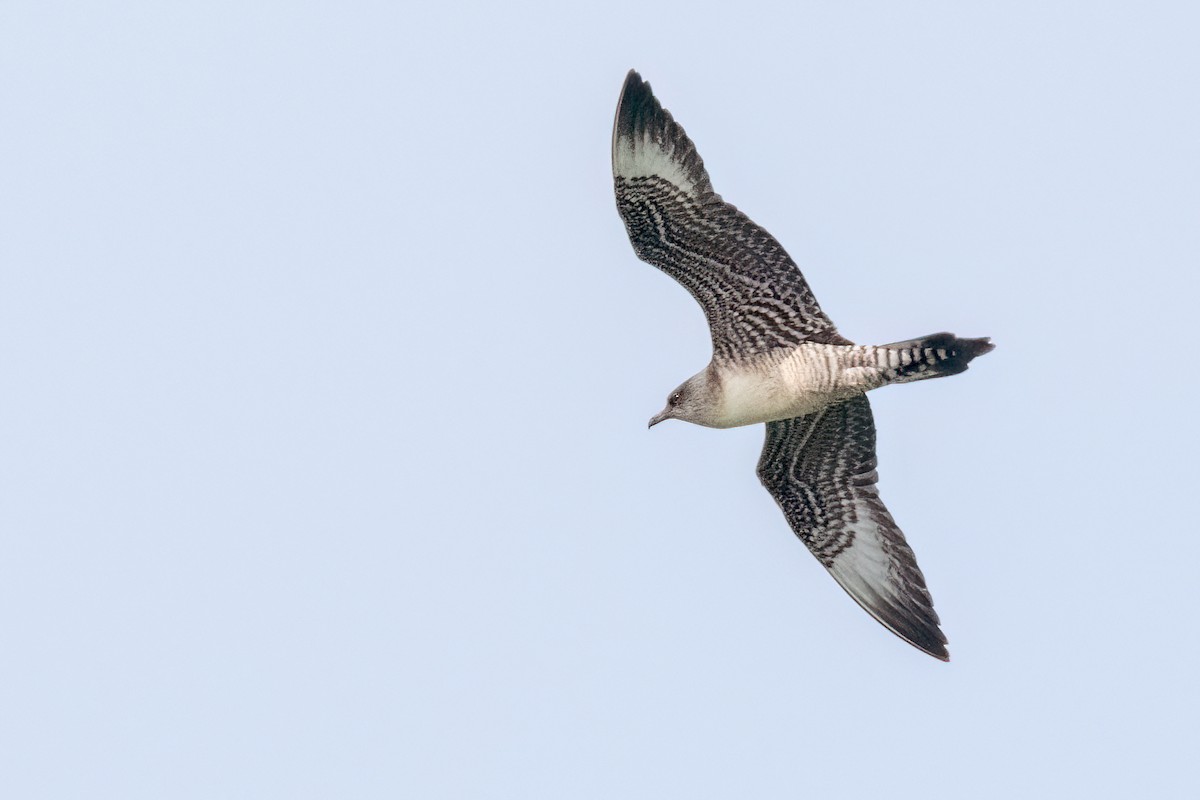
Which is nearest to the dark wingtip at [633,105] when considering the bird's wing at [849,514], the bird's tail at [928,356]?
the bird's tail at [928,356]

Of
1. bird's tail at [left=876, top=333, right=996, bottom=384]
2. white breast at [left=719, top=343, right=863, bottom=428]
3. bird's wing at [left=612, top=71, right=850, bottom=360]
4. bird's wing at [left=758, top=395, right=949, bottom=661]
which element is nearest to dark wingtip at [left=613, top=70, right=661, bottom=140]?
bird's wing at [left=612, top=71, right=850, bottom=360]

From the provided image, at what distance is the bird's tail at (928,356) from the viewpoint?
14.4 meters

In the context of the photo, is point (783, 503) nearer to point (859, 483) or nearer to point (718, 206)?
point (859, 483)

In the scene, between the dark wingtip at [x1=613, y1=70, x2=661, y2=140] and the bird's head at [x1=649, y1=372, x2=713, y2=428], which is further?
the bird's head at [x1=649, y1=372, x2=713, y2=428]

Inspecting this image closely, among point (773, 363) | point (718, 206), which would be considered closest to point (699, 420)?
point (773, 363)

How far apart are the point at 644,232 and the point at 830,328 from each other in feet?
5.66

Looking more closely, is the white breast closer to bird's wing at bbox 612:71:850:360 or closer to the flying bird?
the flying bird

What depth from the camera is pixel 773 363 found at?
50.7 feet

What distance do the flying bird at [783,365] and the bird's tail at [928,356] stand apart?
10 mm

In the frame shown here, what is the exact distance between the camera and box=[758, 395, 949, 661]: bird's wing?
16.3m

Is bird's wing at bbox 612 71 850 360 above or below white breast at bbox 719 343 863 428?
above

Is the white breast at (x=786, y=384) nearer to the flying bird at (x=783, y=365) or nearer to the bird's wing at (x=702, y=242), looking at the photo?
the flying bird at (x=783, y=365)

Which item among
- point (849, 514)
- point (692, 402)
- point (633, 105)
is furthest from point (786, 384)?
point (633, 105)

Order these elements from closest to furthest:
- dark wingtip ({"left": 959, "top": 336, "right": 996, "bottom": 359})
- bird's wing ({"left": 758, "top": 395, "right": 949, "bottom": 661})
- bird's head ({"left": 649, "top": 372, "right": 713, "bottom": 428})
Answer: dark wingtip ({"left": 959, "top": 336, "right": 996, "bottom": 359})
bird's head ({"left": 649, "top": 372, "right": 713, "bottom": 428})
bird's wing ({"left": 758, "top": 395, "right": 949, "bottom": 661})
